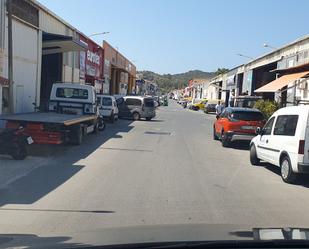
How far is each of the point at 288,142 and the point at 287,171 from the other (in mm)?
710

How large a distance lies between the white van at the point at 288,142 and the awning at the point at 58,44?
680 inches

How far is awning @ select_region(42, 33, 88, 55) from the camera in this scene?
29.8 metres

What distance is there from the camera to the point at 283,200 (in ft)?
32.3

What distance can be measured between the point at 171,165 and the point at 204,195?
14.9 ft

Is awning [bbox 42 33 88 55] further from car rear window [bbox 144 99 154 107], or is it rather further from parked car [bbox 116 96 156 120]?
car rear window [bbox 144 99 154 107]

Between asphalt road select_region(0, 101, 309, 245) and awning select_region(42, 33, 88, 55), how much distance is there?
14.0 meters

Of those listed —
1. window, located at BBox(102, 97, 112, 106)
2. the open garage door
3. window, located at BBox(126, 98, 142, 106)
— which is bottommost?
window, located at BBox(126, 98, 142, 106)

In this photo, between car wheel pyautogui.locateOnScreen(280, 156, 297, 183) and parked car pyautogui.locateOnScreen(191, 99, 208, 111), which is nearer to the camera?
car wheel pyautogui.locateOnScreen(280, 156, 297, 183)

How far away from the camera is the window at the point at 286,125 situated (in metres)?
12.8

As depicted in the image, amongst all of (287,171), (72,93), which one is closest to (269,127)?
(287,171)

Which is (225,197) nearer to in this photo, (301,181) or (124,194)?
(124,194)

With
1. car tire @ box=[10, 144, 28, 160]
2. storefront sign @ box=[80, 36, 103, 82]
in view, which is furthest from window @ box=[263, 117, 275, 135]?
storefront sign @ box=[80, 36, 103, 82]

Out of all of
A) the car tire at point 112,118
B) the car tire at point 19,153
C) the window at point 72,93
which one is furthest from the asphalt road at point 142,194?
the car tire at point 112,118

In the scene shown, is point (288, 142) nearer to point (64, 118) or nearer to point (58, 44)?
point (64, 118)
